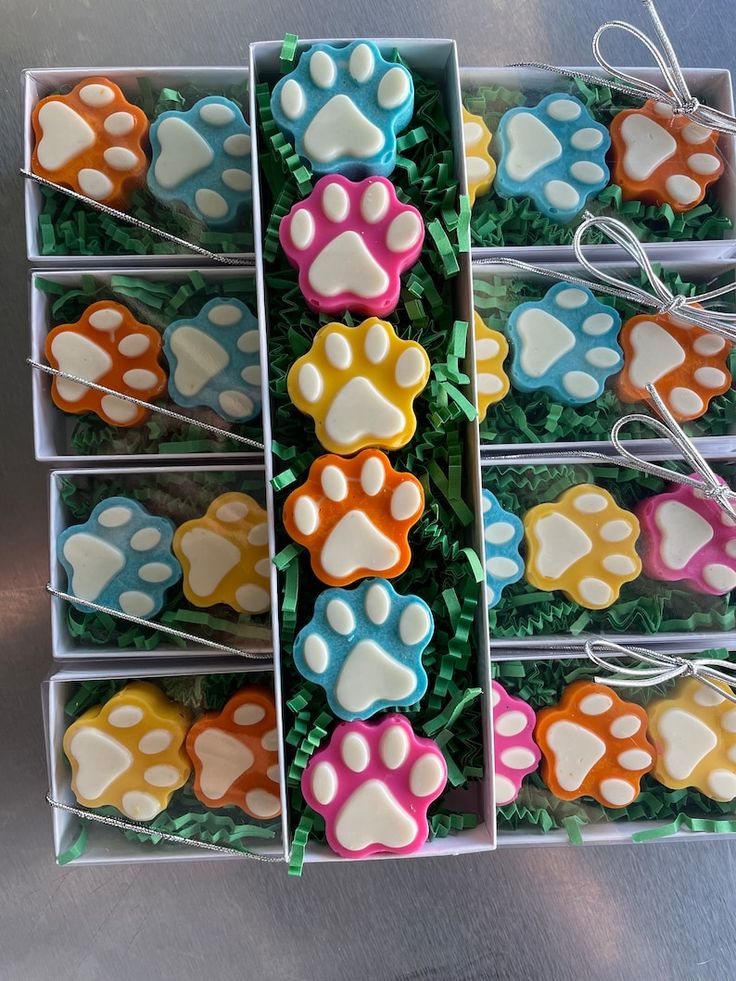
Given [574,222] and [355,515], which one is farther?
[574,222]

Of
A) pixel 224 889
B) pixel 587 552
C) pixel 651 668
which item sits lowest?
pixel 224 889

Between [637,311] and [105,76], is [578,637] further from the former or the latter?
[105,76]

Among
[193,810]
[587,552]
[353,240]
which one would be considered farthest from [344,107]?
[193,810]

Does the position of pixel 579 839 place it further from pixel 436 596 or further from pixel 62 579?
pixel 62 579

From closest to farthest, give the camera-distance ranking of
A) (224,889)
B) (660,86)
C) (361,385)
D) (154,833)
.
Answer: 1. (361,385)
2. (154,833)
3. (660,86)
4. (224,889)

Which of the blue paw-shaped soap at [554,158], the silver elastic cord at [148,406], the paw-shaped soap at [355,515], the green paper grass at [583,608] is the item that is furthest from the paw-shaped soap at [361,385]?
the blue paw-shaped soap at [554,158]

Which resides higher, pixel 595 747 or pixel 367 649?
pixel 367 649

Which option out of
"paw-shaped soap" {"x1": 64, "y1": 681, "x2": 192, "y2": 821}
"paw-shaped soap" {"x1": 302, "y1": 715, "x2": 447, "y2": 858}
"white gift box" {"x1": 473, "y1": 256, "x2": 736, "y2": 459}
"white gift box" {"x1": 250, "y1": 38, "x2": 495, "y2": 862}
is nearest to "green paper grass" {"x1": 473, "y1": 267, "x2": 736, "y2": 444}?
"white gift box" {"x1": 473, "y1": 256, "x2": 736, "y2": 459}

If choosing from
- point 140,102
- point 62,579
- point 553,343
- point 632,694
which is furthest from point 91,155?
point 632,694
